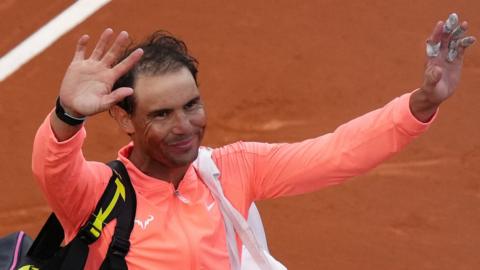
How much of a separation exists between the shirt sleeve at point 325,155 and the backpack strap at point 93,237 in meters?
0.50

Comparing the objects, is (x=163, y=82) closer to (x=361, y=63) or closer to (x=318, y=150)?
(x=318, y=150)

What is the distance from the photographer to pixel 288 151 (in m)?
3.72

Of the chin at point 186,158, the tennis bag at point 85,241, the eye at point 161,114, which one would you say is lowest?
the tennis bag at point 85,241

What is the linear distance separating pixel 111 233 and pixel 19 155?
142 inches

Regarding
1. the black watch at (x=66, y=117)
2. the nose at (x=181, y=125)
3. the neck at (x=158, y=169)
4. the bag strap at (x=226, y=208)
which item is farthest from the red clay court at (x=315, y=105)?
the black watch at (x=66, y=117)

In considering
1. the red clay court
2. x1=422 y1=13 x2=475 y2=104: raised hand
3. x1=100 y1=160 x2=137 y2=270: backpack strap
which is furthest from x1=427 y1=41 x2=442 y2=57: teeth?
the red clay court

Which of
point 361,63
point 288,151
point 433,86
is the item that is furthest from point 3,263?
point 361,63

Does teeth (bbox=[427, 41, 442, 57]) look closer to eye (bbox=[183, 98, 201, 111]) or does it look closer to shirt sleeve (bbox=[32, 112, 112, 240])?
eye (bbox=[183, 98, 201, 111])

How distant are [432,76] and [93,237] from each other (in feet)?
4.35

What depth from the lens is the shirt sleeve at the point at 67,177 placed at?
314 cm

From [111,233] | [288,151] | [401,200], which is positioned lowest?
[401,200]

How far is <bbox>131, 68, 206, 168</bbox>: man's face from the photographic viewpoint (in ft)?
11.2

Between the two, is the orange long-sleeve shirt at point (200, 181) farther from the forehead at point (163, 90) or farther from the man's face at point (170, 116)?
the forehead at point (163, 90)

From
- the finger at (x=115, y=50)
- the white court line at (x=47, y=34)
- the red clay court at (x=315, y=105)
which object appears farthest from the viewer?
the white court line at (x=47, y=34)
